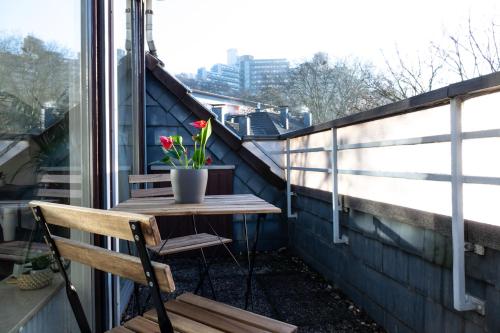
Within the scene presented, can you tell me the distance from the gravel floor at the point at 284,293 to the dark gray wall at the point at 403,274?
0.43 ft

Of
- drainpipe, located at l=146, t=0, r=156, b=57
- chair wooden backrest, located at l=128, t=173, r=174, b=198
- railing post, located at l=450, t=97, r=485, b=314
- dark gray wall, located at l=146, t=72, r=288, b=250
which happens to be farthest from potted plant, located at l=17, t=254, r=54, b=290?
drainpipe, located at l=146, t=0, r=156, b=57

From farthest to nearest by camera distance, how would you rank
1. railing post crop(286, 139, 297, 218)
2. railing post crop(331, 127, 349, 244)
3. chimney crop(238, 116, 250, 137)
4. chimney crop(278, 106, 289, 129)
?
chimney crop(278, 106, 289, 129) → chimney crop(238, 116, 250, 137) → railing post crop(286, 139, 297, 218) → railing post crop(331, 127, 349, 244)

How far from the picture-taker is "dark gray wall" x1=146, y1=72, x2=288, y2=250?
15.1 feet

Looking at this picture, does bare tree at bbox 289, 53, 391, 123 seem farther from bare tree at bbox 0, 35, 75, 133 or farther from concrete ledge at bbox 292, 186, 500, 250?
bare tree at bbox 0, 35, 75, 133

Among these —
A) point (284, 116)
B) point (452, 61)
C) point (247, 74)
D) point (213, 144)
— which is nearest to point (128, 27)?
point (213, 144)

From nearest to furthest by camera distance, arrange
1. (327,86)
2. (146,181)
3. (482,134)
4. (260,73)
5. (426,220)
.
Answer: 1. (482,134)
2. (426,220)
3. (146,181)
4. (260,73)
5. (327,86)

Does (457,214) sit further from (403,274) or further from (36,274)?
(36,274)

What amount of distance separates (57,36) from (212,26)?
1079 cm

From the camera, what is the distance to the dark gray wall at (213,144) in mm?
4605

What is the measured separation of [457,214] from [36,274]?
5.69ft

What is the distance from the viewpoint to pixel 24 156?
4.38 ft

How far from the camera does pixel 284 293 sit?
10.6ft

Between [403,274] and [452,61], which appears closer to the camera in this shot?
[403,274]

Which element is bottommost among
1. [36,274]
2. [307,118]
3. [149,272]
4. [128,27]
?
[36,274]
